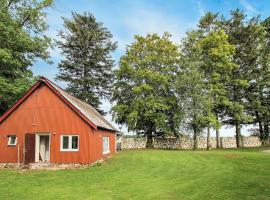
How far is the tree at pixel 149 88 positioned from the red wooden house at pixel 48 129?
18.3m

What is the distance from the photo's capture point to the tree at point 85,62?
4697 centimetres

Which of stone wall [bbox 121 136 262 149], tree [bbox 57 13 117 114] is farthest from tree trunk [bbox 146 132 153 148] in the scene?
tree [bbox 57 13 117 114]

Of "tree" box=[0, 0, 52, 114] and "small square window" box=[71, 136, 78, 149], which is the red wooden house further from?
"tree" box=[0, 0, 52, 114]

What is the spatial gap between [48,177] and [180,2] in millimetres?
11959

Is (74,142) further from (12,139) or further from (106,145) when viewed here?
(106,145)

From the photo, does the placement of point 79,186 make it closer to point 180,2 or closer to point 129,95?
point 180,2

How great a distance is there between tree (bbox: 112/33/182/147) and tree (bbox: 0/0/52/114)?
43.9 feet

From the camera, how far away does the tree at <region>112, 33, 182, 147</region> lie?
41.8 m

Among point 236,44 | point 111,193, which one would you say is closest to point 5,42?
point 111,193

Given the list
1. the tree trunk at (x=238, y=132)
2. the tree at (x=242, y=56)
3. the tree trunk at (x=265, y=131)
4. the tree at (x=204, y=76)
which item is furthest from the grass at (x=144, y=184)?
the tree trunk at (x=265, y=131)

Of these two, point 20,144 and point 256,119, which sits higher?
point 256,119

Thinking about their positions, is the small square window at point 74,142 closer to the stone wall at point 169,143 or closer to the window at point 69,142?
the window at point 69,142

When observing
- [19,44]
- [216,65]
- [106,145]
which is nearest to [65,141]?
[106,145]

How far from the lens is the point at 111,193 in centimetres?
1265
